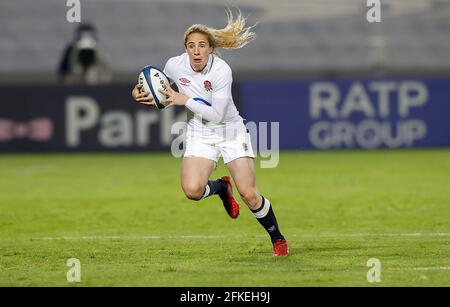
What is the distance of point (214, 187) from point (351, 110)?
520 inches

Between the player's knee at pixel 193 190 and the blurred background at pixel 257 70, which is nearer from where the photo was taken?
the player's knee at pixel 193 190

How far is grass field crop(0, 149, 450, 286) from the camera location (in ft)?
26.8

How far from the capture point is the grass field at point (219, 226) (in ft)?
26.8

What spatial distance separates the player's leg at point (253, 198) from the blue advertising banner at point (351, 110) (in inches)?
525

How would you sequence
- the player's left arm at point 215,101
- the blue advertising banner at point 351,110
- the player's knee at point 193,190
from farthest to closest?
the blue advertising banner at point 351,110
the player's knee at point 193,190
the player's left arm at point 215,101

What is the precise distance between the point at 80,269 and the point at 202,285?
1.24 meters

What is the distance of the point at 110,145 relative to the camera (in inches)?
890

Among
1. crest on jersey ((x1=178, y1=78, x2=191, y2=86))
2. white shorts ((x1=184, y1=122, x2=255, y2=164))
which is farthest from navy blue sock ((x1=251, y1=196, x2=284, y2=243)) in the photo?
crest on jersey ((x1=178, y1=78, x2=191, y2=86))

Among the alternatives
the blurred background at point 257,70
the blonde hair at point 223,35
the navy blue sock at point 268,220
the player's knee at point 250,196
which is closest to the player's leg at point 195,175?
the player's knee at point 250,196

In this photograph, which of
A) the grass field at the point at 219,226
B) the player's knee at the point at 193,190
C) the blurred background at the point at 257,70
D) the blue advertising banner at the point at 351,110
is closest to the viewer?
the grass field at the point at 219,226

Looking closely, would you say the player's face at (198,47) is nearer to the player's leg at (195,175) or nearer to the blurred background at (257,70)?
the player's leg at (195,175)

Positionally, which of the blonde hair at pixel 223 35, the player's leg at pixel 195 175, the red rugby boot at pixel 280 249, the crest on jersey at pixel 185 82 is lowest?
the red rugby boot at pixel 280 249

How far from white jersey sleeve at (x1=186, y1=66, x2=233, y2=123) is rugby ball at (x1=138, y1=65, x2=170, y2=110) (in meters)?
0.25
